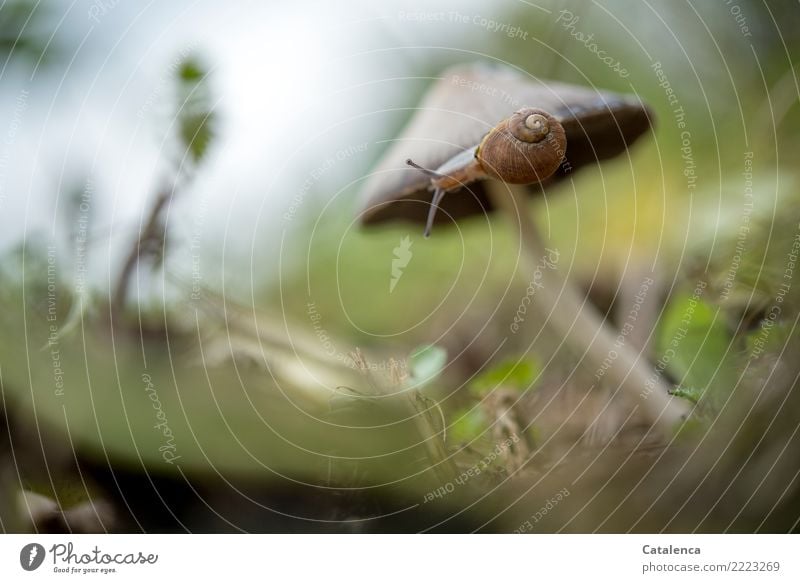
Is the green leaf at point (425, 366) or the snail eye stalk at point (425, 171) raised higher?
the snail eye stalk at point (425, 171)

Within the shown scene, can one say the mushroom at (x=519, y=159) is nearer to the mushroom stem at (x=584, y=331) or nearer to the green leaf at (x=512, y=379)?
the mushroom stem at (x=584, y=331)

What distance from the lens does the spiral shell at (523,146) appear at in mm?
566

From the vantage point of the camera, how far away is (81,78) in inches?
27.5

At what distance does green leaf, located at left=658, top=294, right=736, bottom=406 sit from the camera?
64 cm

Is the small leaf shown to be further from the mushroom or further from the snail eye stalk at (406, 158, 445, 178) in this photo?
the snail eye stalk at (406, 158, 445, 178)

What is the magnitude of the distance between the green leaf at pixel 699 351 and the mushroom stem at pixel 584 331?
0.09ft

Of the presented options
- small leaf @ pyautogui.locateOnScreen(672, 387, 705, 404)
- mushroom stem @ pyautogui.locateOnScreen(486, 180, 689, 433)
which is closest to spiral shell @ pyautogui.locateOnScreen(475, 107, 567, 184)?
mushroom stem @ pyautogui.locateOnScreen(486, 180, 689, 433)

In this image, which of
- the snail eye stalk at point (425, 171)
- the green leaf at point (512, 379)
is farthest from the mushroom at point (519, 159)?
the green leaf at point (512, 379)


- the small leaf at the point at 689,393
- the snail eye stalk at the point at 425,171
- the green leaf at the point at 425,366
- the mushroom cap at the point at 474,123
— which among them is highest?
the mushroom cap at the point at 474,123

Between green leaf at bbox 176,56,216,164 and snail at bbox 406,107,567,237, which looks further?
green leaf at bbox 176,56,216,164

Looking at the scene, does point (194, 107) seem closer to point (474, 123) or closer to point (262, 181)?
point (262, 181)
